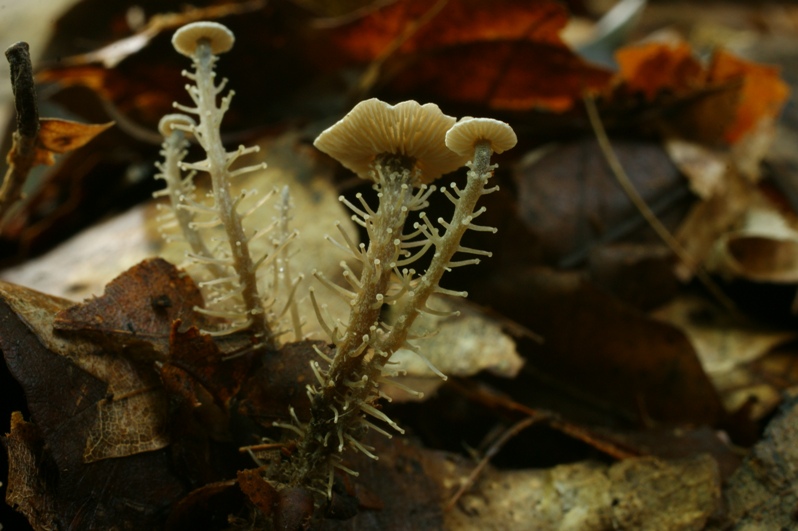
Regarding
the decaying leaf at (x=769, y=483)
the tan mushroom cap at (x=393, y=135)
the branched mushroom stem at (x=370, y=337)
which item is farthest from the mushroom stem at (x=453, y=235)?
the decaying leaf at (x=769, y=483)

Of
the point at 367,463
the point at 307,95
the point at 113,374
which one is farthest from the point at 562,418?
the point at 307,95

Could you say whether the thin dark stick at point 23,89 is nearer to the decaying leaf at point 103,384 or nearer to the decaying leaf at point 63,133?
the decaying leaf at point 63,133

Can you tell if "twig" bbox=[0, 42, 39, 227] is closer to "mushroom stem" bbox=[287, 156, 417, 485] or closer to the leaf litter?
the leaf litter

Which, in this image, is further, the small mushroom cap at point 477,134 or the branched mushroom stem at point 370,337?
the branched mushroom stem at point 370,337

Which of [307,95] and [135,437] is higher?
[307,95]

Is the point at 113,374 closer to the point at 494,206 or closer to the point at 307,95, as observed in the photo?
the point at 494,206

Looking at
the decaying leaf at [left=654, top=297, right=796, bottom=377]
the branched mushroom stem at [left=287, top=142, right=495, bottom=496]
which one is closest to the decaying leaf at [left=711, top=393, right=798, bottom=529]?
the decaying leaf at [left=654, top=297, right=796, bottom=377]
